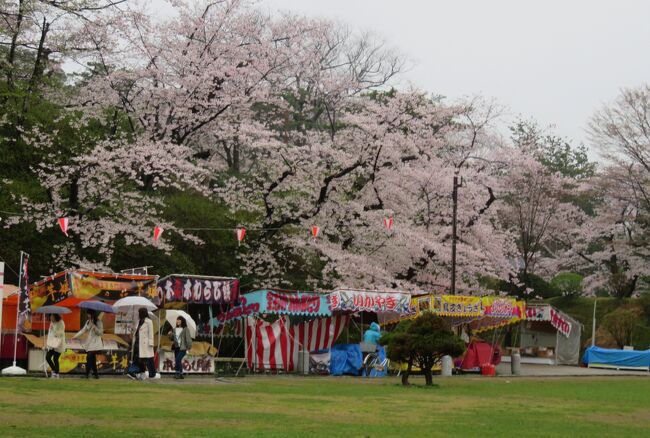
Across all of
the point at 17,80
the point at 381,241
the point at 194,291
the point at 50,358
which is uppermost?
the point at 17,80

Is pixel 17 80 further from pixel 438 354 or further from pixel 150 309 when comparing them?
pixel 438 354

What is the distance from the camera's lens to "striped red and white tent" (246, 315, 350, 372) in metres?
28.4

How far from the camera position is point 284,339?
2917 cm

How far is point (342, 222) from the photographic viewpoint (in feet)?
120

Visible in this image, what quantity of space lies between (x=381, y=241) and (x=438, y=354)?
14.4 m

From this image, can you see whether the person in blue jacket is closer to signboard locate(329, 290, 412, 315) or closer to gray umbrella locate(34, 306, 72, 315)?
signboard locate(329, 290, 412, 315)

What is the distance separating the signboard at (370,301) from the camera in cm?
2859

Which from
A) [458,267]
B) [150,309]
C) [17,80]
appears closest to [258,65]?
[17,80]

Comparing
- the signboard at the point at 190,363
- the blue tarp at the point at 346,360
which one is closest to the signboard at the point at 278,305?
the blue tarp at the point at 346,360

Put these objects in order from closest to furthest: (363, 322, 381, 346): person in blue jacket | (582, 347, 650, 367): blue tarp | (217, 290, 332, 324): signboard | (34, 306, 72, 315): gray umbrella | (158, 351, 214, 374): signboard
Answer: (34, 306, 72, 315): gray umbrella → (158, 351, 214, 374): signboard → (217, 290, 332, 324): signboard → (363, 322, 381, 346): person in blue jacket → (582, 347, 650, 367): blue tarp

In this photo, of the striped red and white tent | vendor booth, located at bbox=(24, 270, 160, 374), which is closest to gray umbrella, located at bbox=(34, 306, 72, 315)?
vendor booth, located at bbox=(24, 270, 160, 374)

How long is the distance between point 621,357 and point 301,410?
98.4ft

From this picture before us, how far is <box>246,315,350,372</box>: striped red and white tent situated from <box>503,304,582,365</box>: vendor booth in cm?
1574

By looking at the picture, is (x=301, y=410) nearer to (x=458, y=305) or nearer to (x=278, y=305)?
(x=278, y=305)
